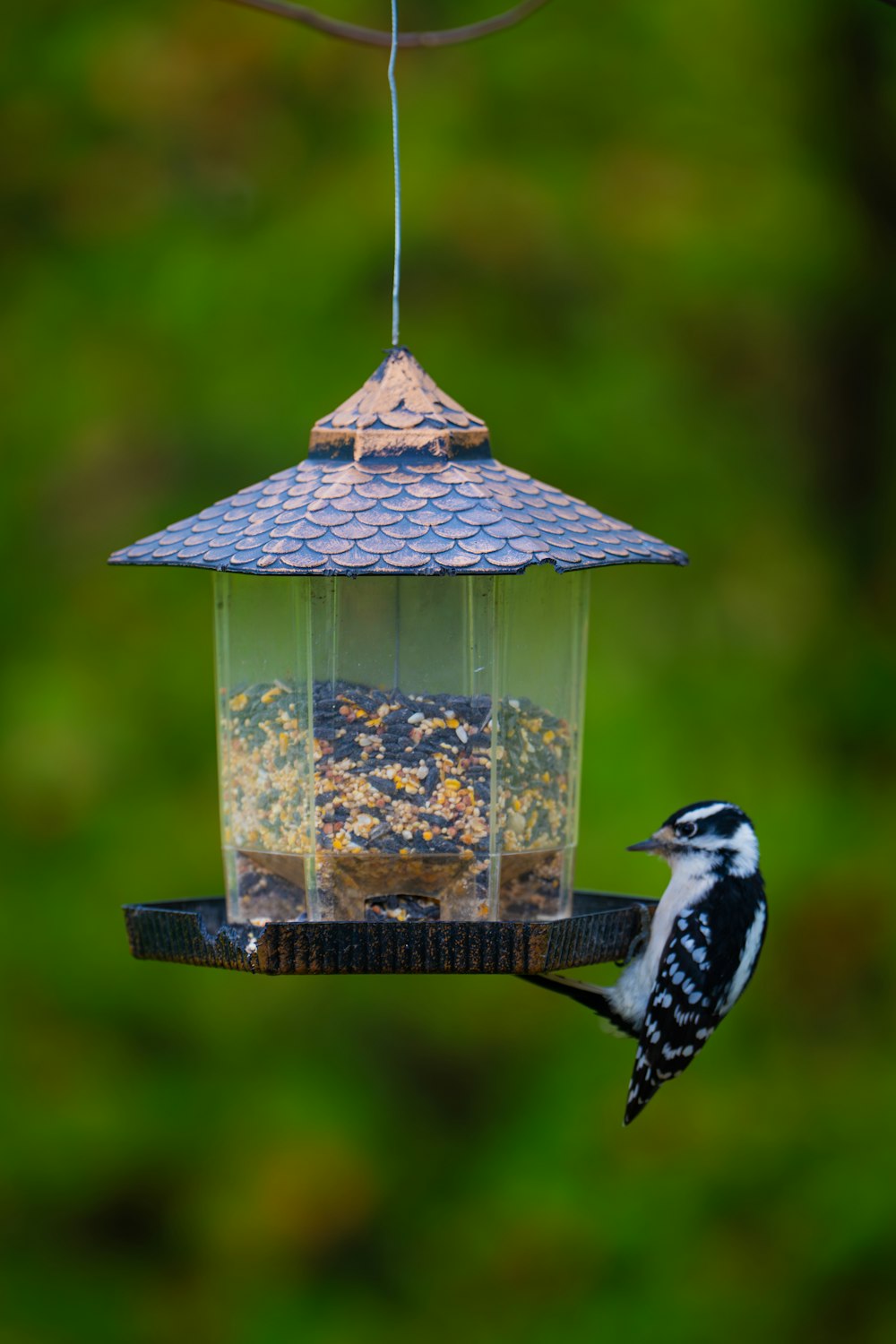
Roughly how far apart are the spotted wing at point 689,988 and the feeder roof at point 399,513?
1.07 metres

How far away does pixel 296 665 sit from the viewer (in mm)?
3842

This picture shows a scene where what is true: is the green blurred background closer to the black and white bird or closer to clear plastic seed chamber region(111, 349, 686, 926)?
the black and white bird

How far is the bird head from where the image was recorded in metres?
4.58

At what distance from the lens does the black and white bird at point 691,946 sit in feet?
14.6

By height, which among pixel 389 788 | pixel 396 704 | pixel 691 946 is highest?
pixel 396 704

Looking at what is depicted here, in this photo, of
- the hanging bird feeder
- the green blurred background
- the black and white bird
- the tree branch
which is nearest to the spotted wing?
the black and white bird

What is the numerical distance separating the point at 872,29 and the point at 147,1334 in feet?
19.8

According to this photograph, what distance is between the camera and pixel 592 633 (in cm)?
669

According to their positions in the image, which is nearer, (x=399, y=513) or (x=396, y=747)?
(x=399, y=513)

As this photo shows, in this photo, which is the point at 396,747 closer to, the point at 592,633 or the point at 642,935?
the point at 642,935

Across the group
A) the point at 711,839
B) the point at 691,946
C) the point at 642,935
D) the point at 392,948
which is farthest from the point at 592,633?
the point at 392,948

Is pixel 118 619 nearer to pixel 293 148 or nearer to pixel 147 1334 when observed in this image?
pixel 293 148

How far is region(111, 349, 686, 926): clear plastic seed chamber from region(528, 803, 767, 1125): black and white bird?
2.17 ft

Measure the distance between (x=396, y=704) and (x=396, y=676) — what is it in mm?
59
